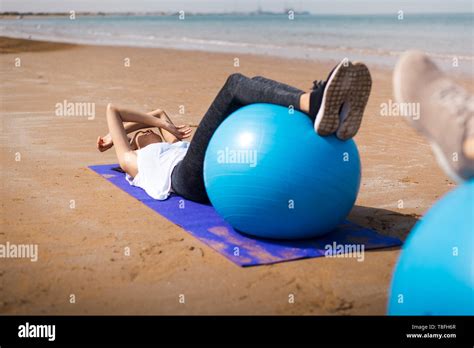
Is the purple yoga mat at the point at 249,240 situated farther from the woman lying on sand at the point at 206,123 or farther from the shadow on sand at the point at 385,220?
Result: the woman lying on sand at the point at 206,123

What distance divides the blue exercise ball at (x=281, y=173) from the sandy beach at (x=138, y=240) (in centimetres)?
35

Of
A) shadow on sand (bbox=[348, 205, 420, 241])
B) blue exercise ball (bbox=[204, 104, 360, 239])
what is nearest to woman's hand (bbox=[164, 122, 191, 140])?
blue exercise ball (bbox=[204, 104, 360, 239])

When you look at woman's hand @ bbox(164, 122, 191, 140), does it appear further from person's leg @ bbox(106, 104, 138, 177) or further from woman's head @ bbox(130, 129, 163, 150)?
person's leg @ bbox(106, 104, 138, 177)

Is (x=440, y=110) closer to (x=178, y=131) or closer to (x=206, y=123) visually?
(x=206, y=123)

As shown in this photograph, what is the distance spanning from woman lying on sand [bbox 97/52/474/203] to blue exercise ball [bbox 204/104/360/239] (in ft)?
0.48

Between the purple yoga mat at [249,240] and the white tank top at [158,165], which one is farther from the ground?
the white tank top at [158,165]

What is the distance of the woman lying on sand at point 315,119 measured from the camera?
3012mm

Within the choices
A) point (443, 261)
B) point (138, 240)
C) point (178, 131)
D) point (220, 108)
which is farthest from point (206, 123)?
point (443, 261)

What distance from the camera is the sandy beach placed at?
13.2 ft

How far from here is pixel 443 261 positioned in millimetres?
2857

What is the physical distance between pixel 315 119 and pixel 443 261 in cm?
194

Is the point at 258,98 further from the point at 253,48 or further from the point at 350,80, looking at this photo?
the point at 253,48

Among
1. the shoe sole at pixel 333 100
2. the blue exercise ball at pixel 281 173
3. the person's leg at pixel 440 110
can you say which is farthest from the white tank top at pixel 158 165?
the person's leg at pixel 440 110
